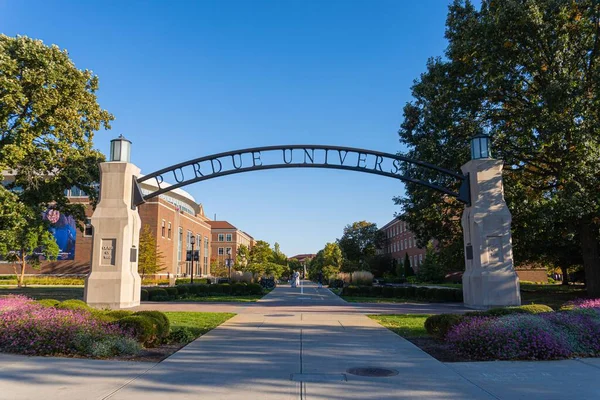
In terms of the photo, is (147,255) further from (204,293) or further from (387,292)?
(387,292)

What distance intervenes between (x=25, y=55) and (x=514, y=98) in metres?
21.4

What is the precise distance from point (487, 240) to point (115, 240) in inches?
501

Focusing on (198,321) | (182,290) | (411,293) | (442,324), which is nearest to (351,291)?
(411,293)

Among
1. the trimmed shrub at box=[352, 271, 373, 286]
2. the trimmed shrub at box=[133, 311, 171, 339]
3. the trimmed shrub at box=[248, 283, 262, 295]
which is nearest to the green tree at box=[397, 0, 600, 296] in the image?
the trimmed shrub at box=[352, 271, 373, 286]

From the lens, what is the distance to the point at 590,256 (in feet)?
65.8

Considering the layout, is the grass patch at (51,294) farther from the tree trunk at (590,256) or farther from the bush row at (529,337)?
the tree trunk at (590,256)

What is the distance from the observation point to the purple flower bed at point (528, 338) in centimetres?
780

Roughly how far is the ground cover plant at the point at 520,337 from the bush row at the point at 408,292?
14.4 m

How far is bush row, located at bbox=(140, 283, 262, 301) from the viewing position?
74.6ft

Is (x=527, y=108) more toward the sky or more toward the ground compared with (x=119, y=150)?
more toward the sky

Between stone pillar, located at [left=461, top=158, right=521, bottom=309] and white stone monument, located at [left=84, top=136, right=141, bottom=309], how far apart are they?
11783 millimetres

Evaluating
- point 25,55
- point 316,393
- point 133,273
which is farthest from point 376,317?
point 25,55

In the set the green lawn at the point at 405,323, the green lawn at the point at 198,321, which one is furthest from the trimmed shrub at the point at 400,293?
the green lawn at the point at 198,321

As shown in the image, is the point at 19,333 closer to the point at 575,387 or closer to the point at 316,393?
the point at 316,393
